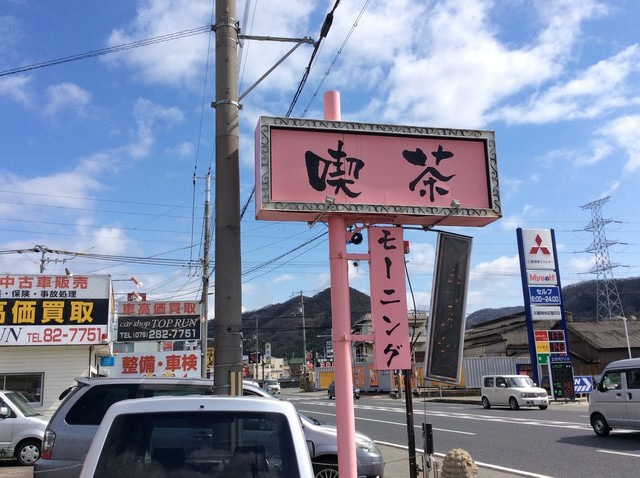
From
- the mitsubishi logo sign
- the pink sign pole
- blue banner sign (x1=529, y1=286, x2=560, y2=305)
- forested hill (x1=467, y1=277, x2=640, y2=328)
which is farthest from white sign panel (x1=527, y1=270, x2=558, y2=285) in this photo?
forested hill (x1=467, y1=277, x2=640, y2=328)

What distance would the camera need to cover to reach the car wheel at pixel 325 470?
785cm

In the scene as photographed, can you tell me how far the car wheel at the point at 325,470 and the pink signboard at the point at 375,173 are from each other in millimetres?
3517

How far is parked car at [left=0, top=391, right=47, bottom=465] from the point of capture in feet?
40.8

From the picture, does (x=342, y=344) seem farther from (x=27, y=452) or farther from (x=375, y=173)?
(x=27, y=452)

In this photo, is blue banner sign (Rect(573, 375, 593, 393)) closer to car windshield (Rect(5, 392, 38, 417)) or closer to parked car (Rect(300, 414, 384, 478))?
parked car (Rect(300, 414, 384, 478))

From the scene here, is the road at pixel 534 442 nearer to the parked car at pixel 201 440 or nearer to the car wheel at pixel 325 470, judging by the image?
the car wheel at pixel 325 470

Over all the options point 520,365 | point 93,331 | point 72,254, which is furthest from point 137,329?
point 520,365

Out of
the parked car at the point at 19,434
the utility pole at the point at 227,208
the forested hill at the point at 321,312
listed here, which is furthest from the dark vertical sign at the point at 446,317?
the forested hill at the point at 321,312

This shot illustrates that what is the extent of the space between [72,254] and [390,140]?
29300 mm

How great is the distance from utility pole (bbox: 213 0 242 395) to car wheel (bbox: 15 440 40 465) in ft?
27.2

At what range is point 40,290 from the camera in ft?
61.3

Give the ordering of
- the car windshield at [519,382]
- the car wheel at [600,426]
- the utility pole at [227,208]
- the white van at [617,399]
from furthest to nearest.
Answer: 1. the car windshield at [519,382]
2. the car wheel at [600,426]
3. the white van at [617,399]
4. the utility pole at [227,208]

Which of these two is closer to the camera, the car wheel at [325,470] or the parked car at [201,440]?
the parked car at [201,440]

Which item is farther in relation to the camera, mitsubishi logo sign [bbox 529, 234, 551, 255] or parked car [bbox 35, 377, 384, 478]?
mitsubishi logo sign [bbox 529, 234, 551, 255]
